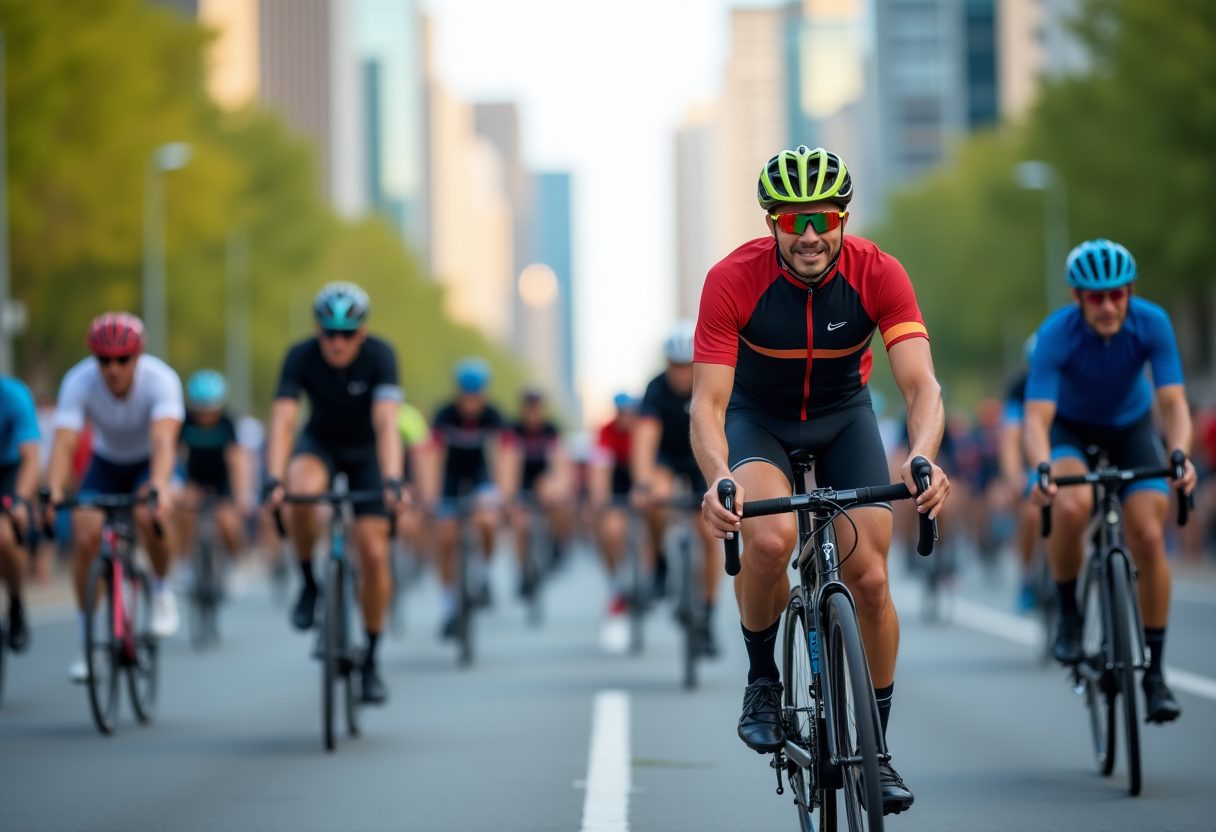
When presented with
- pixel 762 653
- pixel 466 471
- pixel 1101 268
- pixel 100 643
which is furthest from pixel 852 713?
pixel 466 471

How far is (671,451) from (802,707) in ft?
23.4

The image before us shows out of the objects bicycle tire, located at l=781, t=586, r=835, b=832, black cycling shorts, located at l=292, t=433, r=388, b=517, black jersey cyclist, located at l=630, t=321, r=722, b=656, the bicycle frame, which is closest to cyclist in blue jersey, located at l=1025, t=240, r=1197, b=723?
bicycle tire, located at l=781, t=586, r=835, b=832

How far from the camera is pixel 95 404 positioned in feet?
33.8

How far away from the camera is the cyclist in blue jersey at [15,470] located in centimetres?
1007

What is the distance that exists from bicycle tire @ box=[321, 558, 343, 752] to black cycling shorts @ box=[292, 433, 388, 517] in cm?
97

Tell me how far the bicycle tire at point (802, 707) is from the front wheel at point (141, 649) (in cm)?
470

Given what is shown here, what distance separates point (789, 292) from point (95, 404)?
542 centimetres

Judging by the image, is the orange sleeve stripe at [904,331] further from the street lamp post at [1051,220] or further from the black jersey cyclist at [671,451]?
the street lamp post at [1051,220]

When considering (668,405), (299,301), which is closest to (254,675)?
(668,405)

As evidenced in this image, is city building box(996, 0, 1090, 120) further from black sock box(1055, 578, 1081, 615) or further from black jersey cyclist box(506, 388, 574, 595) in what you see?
black sock box(1055, 578, 1081, 615)

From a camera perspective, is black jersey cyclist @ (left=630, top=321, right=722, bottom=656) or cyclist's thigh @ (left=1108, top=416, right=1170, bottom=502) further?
black jersey cyclist @ (left=630, top=321, right=722, bottom=656)

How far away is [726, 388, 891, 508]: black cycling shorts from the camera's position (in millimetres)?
6121

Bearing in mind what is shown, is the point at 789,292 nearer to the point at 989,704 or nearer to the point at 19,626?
the point at 989,704

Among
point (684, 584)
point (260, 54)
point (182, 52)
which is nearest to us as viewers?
point (684, 584)
